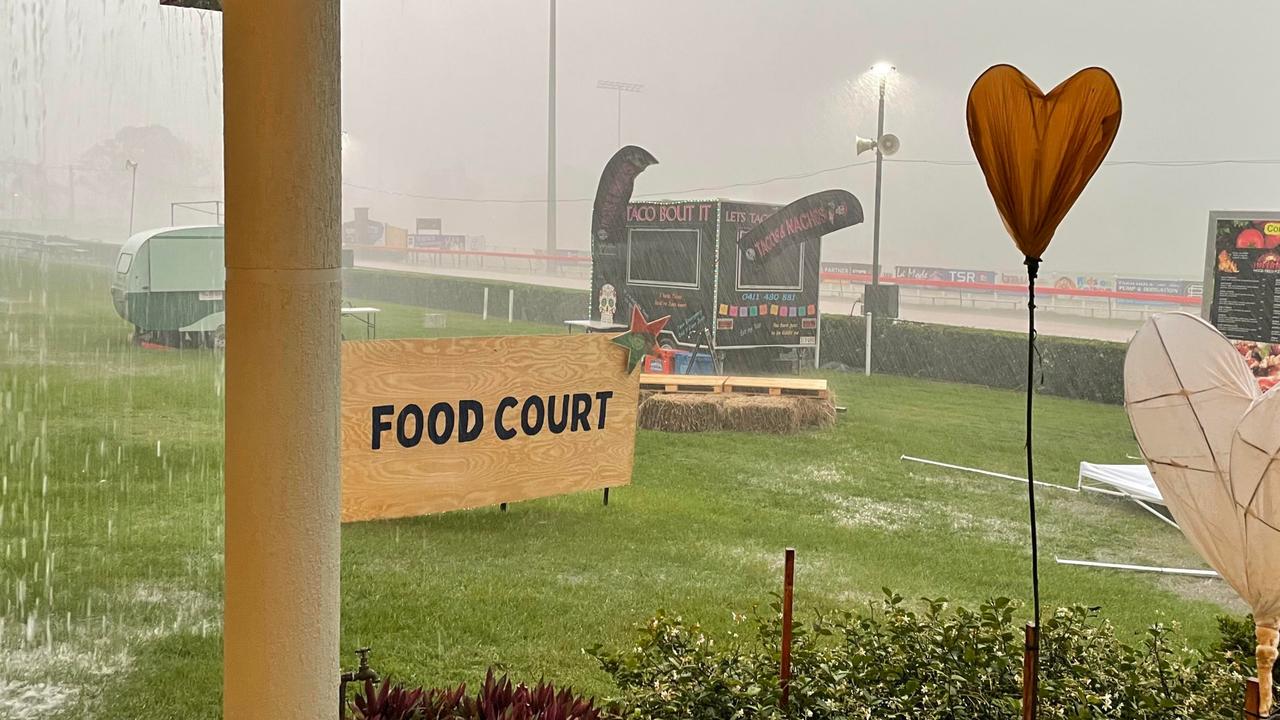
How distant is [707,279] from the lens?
6645 mm

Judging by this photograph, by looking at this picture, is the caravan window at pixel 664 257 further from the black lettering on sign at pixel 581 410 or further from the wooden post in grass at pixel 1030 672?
the wooden post in grass at pixel 1030 672

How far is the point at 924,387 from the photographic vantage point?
7.26 meters

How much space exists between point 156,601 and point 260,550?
2506mm

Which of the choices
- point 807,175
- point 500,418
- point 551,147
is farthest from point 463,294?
point 500,418

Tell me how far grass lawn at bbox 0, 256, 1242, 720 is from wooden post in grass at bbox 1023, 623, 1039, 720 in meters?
1.57

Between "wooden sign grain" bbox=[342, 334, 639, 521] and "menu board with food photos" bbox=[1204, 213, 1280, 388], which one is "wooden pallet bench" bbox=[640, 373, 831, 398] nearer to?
"menu board with food photos" bbox=[1204, 213, 1280, 388]

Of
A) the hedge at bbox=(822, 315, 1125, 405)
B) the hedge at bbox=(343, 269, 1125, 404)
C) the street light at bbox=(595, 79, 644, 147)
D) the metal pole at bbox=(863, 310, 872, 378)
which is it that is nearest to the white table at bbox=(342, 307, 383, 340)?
the hedge at bbox=(343, 269, 1125, 404)

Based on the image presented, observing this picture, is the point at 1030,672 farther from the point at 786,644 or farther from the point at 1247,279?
the point at 1247,279

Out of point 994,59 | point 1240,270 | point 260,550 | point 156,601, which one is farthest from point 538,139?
point 260,550

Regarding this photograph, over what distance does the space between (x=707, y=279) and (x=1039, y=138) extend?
511cm

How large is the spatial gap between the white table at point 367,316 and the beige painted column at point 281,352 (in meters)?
6.03

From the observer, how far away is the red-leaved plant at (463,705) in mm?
1659

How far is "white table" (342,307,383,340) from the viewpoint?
7.40 meters

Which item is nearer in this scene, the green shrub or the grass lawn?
the green shrub
